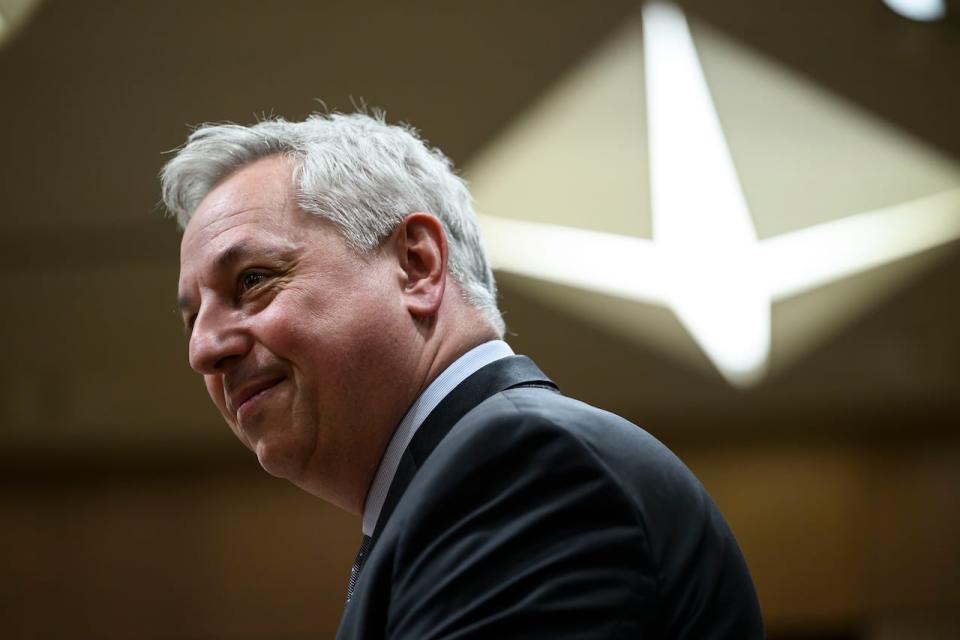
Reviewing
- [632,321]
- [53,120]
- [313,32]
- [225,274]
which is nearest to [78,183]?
[53,120]

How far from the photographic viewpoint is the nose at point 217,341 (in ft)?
5.33

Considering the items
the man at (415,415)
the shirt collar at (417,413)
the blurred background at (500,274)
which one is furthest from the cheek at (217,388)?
the blurred background at (500,274)

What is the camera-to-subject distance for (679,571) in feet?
3.82

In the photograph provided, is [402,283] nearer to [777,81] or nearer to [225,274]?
[225,274]

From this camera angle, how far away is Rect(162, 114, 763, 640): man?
1116 millimetres

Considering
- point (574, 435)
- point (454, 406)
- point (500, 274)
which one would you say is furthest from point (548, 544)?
point (500, 274)

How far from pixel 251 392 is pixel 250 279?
6.9 inches

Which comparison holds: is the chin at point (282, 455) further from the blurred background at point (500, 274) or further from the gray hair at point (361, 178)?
the blurred background at point (500, 274)

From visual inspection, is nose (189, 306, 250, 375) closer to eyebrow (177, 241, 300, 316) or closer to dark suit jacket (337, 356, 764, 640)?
eyebrow (177, 241, 300, 316)

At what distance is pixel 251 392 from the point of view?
1615 millimetres

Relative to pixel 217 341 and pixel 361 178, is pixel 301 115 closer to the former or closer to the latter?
pixel 361 178

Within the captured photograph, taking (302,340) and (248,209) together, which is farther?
(248,209)

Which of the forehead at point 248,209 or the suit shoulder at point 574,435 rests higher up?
the forehead at point 248,209

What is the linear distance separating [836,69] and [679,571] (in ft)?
13.5
